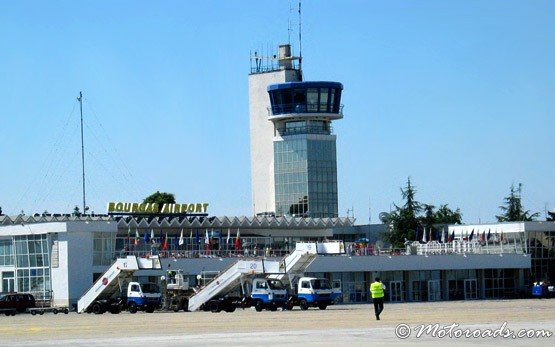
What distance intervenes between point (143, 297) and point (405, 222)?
221 feet

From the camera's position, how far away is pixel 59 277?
92.9 meters

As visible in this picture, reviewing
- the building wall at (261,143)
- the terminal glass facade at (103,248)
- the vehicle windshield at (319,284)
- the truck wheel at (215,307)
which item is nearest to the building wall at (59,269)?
the terminal glass facade at (103,248)

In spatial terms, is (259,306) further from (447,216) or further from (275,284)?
(447,216)

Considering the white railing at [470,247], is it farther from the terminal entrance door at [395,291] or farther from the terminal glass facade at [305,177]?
the terminal glass facade at [305,177]

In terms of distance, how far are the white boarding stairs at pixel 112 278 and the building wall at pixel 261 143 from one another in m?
67.6

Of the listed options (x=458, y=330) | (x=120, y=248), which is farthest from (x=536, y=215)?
(x=458, y=330)

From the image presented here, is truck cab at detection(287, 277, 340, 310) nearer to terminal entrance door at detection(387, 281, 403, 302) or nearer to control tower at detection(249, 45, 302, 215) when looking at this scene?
terminal entrance door at detection(387, 281, 403, 302)

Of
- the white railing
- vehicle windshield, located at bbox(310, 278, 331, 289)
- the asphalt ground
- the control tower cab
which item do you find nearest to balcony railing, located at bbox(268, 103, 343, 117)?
the control tower cab

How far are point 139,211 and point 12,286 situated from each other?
25597 millimetres

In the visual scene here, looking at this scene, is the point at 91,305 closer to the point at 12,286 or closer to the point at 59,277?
the point at 59,277

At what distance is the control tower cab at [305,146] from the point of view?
477 ft

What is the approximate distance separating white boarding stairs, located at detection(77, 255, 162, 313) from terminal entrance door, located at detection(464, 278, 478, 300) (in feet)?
118

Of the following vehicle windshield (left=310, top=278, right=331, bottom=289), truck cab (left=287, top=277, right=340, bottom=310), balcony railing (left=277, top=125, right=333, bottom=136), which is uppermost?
balcony railing (left=277, top=125, right=333, bottom=136)

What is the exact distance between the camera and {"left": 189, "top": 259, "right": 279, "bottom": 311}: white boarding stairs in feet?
263
